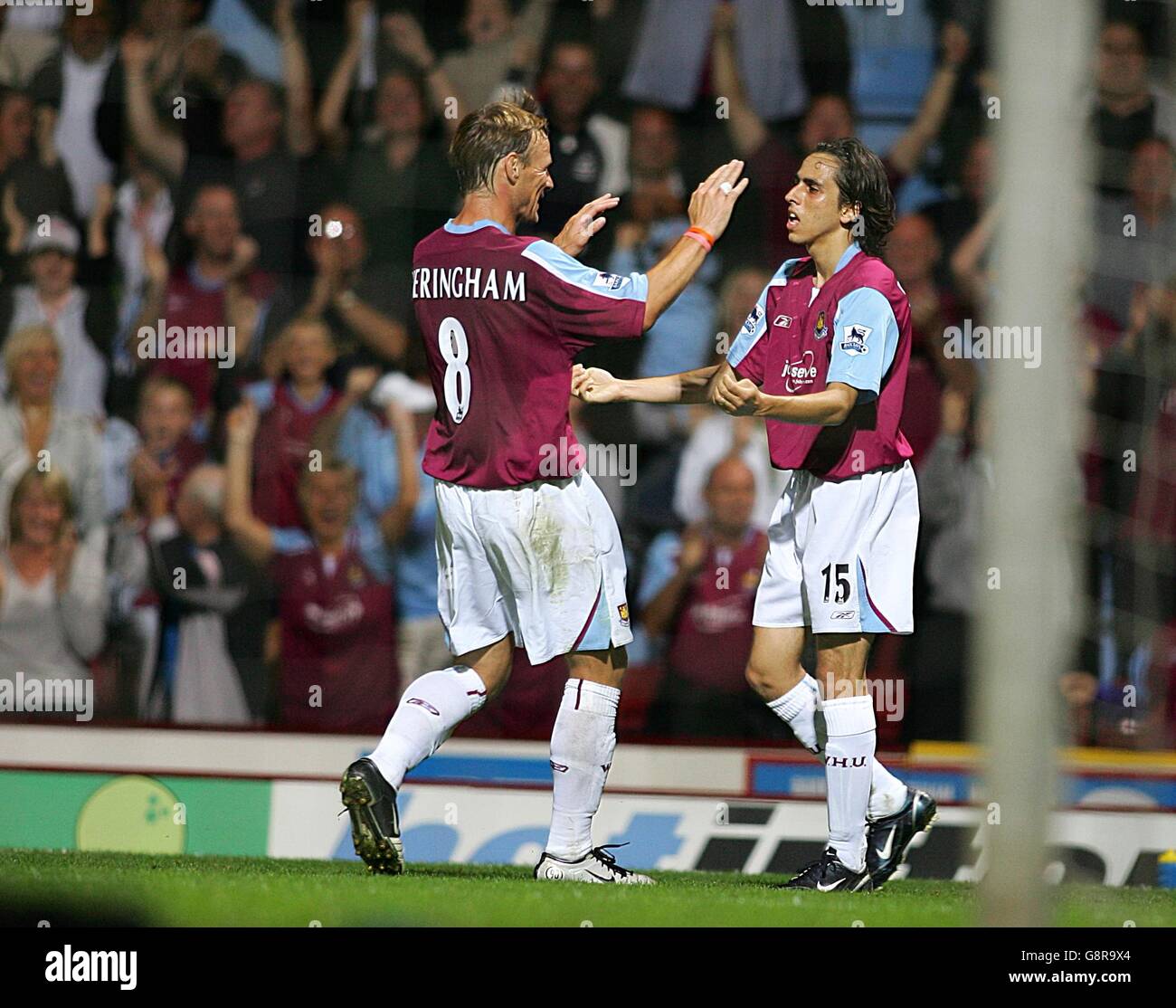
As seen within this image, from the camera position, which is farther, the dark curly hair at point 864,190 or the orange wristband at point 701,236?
the dark curly hair at point 864,190

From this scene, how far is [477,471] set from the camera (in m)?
5.18

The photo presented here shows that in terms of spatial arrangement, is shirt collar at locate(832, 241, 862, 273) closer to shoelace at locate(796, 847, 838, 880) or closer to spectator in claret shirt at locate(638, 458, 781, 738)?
shoelace at locate(796, 847, 838, 880)

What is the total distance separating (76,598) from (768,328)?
371 cm

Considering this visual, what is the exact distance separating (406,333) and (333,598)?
48.3 inches

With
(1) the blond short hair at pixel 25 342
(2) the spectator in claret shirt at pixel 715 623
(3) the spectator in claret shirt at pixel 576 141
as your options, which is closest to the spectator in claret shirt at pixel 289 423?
(1) the blond short hair at pixel 25 342

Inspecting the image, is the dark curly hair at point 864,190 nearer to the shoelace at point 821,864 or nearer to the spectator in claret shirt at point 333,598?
the shoelace at point 821,864

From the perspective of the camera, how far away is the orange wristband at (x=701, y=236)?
5.10m

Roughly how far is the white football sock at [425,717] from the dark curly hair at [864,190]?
1.72 m

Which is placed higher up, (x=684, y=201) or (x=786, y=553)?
(x=684, y=201)

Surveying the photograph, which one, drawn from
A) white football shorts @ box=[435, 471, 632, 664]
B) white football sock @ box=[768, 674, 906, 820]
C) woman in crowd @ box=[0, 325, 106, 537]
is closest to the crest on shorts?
white football shorts @ box=[435, 471, 632, 664]

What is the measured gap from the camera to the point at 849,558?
17.0 ft
